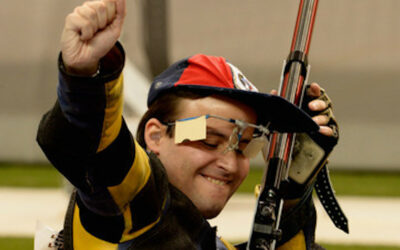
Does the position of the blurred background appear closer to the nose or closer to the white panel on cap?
the white panel on cap

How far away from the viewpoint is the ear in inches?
67.1

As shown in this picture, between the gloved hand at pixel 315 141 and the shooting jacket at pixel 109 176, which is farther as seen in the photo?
the gloved hand at pixel 315 141

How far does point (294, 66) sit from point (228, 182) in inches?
17.2

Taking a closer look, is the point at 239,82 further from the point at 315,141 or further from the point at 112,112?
the point at 112,112

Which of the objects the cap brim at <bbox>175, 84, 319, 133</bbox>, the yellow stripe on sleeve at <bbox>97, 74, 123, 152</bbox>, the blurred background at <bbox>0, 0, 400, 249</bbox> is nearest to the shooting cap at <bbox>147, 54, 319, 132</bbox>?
the cap brim at <bbox>175, 84, 319, 133</bbox>

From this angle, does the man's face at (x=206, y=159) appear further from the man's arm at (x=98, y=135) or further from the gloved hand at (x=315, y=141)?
the gloved hand at (x=315, y=141)

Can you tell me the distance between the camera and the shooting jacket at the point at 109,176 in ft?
4.15

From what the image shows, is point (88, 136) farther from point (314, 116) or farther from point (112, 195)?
point (314, 116)

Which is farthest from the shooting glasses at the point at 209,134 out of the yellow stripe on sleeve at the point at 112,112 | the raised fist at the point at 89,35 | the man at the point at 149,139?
the raised fist at the point at 89,35

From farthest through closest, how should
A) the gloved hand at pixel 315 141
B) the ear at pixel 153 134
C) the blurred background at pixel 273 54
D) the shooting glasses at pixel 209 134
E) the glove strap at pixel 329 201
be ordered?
the blurred background at pixel 273 54 → the glove strap at pixel 329 201 → the gloved hand at pixel 315 141 → the ear at pixel 153 134 → the shooting glasses at pixel 209 134

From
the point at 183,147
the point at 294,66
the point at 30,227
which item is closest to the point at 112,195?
the point at 183,147

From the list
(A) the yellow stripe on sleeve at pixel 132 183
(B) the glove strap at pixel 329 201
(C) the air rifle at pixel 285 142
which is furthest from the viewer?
(B) the glove strap at pixel 329 201

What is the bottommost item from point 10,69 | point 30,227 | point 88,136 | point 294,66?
point 30,227

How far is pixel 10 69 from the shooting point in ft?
31.4
